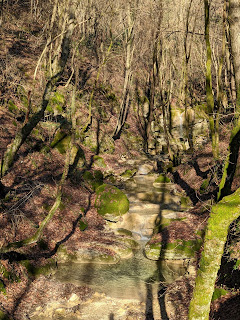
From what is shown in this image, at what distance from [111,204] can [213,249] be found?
438 inches

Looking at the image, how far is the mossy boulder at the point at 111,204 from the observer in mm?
16844

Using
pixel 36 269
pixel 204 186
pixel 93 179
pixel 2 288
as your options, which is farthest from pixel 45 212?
pixel 204 186

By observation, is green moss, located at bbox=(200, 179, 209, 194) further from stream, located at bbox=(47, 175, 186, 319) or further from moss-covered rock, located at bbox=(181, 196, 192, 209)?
stream, located at bbox=(47, 175, 186, 319)

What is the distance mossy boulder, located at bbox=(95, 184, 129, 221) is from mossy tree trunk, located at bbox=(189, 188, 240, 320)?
34.9 ft

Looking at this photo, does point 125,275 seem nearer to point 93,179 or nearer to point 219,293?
point 219,293

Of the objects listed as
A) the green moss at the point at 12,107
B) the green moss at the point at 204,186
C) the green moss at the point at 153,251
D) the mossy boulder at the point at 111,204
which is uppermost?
the green moss at the point at 12,107

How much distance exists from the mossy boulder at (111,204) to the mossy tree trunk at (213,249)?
10.7 m

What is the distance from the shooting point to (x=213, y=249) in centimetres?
611

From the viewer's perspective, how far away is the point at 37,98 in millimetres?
22750

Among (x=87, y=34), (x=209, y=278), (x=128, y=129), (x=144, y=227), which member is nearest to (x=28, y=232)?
(x=144, y=227)

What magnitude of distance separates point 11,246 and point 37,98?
49.9 feet

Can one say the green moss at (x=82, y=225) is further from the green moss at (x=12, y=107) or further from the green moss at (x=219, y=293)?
the green moss at (x=12, y=107)

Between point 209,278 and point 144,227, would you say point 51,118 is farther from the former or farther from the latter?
point 209,278

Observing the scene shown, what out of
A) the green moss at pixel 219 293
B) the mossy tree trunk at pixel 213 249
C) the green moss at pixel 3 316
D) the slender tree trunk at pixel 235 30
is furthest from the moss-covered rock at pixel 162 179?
the mossy tree trunk at pixel 213 249
